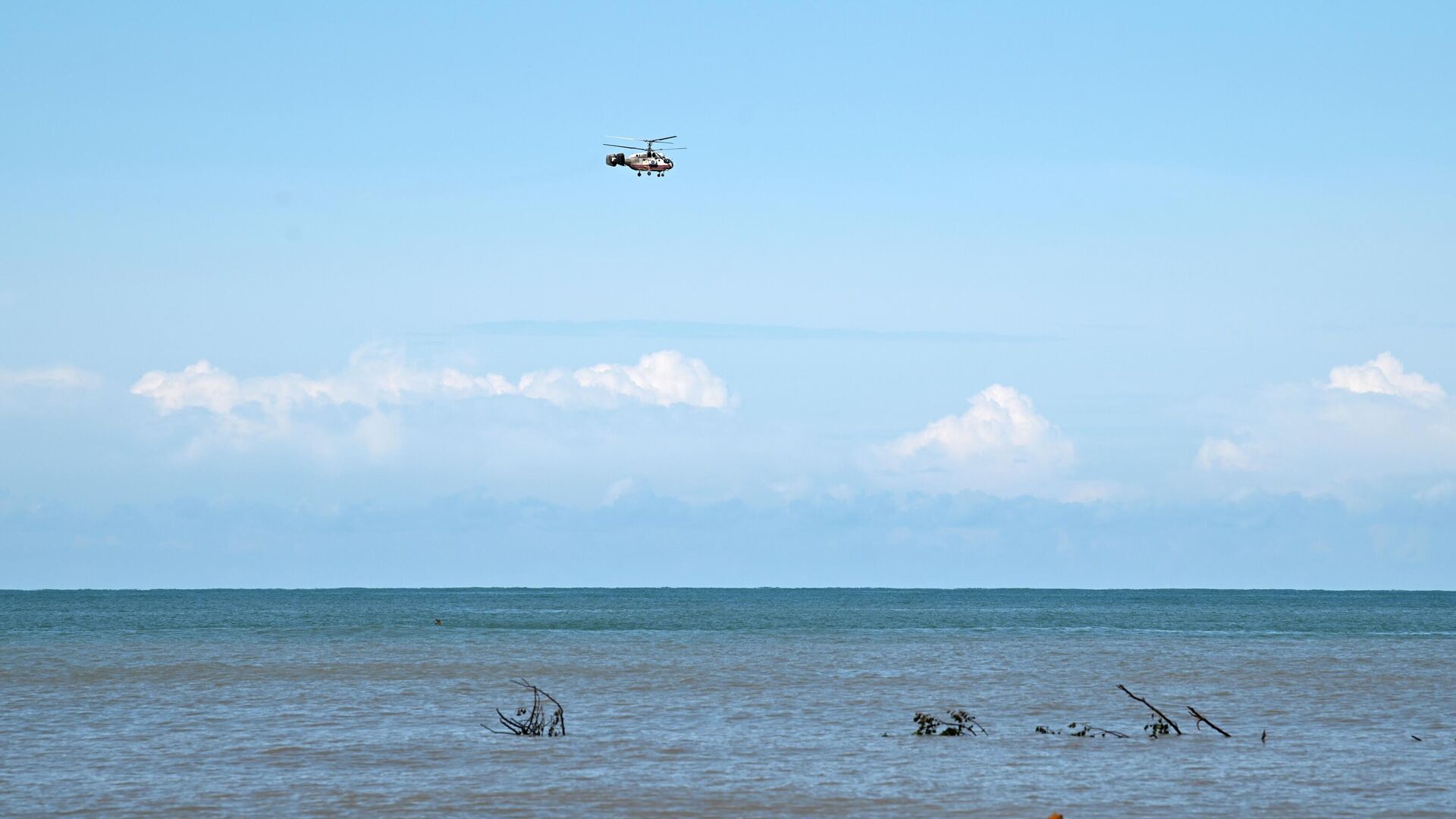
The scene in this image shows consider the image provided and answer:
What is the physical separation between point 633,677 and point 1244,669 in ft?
74.9

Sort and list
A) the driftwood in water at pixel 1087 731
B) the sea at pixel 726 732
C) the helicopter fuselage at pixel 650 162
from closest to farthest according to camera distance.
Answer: the sea at pixel 726 732 < the driftwood in water at pixel 1087 731 < the helicopter fuselage at pixel 650 162

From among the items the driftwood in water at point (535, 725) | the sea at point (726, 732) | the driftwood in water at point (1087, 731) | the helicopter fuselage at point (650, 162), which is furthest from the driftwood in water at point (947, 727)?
the helicopter fuselage at point (650, 162)

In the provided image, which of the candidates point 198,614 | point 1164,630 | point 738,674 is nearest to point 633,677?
point 738,674

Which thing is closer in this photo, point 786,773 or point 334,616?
point 786,773

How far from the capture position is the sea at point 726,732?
23641 millimetres

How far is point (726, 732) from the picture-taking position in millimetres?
31938

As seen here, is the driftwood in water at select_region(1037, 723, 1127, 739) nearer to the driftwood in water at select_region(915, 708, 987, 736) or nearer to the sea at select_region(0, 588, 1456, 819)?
the sea at select_region(0, 588, 1456, 819)

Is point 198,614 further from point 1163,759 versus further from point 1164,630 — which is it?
point 1163,759

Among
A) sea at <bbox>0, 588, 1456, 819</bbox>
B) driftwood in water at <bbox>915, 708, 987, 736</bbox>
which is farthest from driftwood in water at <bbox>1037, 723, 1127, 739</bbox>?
driftwood in water at <bbox>915, 708, 987, 736</bbox>

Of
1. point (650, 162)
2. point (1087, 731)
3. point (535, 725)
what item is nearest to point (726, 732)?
point (535, 725)

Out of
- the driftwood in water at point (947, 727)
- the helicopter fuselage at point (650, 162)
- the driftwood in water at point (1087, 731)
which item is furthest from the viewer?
the helicopter fuselage at point (650, 162)

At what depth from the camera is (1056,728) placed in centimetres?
3244

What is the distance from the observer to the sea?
23641 mm

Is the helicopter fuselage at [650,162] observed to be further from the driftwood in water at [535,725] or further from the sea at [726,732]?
the driftwood in water at [535,725]
